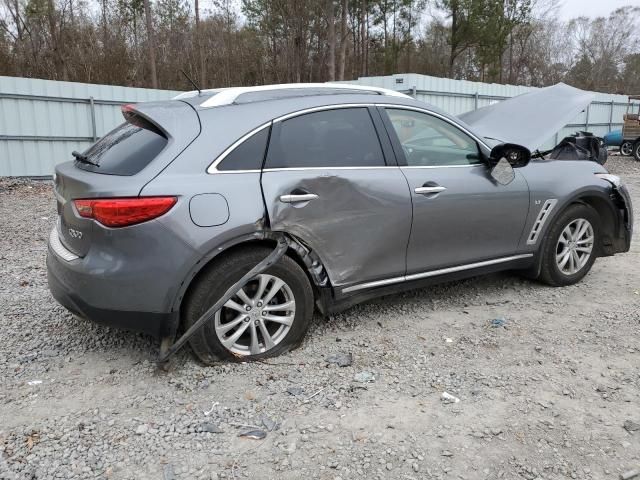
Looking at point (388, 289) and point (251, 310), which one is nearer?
point (251, 310)

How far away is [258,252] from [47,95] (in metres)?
10.7

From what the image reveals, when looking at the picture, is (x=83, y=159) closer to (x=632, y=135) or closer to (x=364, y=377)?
(x=364, y=377)

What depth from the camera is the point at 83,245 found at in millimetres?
3006

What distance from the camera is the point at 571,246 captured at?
4.67 metres

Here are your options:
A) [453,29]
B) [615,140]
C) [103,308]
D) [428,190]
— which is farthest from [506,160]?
[453,29]

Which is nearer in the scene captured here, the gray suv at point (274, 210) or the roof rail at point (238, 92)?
the gray suv at point (274, 210)

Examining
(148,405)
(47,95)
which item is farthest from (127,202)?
(47,95)

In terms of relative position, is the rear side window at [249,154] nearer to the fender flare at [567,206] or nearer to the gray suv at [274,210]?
the gray suv at [274,210]

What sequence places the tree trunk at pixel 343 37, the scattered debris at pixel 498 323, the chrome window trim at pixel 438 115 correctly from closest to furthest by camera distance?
1. the chrome window trim at pixel 438 115
2. the scattered debris at pixel 498 323
3. the tree trunk at pixel 343 37

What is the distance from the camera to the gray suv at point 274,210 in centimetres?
291

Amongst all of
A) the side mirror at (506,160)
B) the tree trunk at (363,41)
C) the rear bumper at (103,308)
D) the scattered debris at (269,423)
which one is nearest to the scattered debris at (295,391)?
the scattered debris at (269,423)

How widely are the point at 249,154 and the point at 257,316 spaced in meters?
0.98

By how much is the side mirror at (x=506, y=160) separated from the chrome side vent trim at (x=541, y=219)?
45 centimetres

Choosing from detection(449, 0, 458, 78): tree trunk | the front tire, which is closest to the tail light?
the front tire
